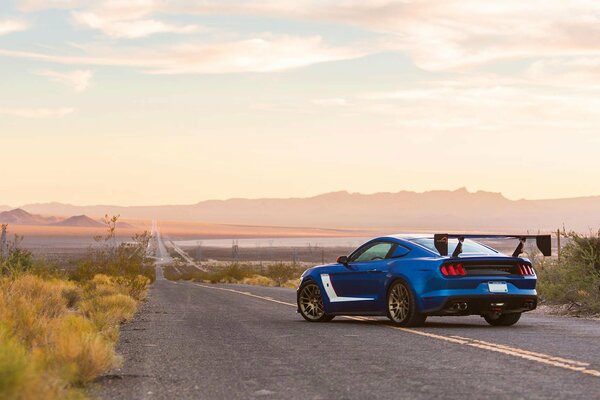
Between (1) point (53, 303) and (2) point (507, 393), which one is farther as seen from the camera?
(1) point (53, 303)

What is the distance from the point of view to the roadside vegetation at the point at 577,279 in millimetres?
20734

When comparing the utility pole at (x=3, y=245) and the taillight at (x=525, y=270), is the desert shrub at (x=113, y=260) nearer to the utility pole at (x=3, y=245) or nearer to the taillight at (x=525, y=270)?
the utility pole at (x=3, y=245)

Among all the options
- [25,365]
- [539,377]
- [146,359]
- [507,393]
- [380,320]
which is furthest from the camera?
[380,320]

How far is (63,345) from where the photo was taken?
359 inches

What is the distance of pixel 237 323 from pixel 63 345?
25.4 ft

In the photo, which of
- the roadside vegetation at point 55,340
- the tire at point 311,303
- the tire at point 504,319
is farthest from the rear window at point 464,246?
the roadside vegetation at point 55,340

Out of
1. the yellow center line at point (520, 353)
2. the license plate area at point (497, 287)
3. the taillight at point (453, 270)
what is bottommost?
the yellow center line at point (520, 353)

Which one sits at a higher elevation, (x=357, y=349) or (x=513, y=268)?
(x=513, y=268)

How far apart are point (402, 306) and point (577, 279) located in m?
8.12

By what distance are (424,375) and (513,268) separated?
6.13 m

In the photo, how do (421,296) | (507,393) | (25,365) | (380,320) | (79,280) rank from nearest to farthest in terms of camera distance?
(25,365), (507,393), (421,296), (380,320), (79,280)

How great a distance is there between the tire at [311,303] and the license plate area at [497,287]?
125 inches

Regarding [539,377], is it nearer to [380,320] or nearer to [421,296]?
[421,296]

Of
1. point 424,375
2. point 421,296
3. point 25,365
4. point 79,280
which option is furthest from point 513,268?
point 79,280
